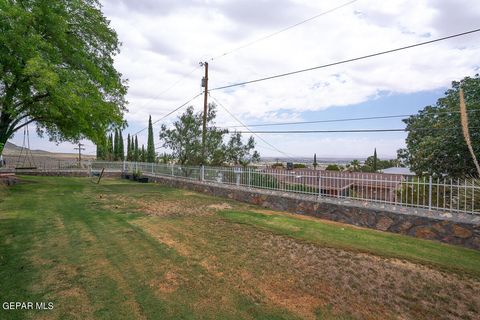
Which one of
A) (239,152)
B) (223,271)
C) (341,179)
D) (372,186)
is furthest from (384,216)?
(239,152)

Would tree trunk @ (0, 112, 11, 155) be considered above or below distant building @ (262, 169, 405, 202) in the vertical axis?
above

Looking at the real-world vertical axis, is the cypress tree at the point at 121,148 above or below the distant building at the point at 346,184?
above

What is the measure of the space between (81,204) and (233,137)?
11.7 m

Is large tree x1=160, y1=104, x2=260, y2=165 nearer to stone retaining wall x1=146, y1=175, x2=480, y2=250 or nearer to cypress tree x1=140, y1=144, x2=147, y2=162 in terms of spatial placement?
stone retaining wall x1=146, y1=175, x2=480, y2=250

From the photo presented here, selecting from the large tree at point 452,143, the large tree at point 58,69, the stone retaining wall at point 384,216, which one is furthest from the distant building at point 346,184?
the large tree at point 58,69

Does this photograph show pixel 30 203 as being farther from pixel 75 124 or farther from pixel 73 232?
pixel 75 124

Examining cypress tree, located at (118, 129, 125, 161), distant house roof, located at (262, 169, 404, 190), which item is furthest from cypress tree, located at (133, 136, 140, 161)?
distant house roof, located at (262, 169, 404, 190)

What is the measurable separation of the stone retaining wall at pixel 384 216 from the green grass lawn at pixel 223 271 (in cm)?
47

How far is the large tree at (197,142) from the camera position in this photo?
1884 centimetres

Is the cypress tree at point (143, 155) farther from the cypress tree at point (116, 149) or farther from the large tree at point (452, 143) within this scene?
the large tree at point (452, 143)

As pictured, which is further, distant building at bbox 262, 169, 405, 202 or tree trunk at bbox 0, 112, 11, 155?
tree trunk at bbox 0, 112, 11, 155

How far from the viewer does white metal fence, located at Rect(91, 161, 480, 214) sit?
694cm

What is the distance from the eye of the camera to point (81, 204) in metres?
10.0

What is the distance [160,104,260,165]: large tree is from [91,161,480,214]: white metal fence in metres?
4.22
